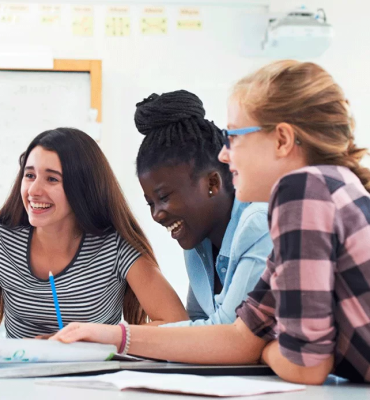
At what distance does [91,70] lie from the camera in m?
3.27

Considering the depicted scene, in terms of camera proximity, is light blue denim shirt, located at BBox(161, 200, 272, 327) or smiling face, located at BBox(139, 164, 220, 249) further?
smiling face, located at BBox(139, 164, 220, 249)

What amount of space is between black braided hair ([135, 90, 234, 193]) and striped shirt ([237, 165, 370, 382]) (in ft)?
2.22

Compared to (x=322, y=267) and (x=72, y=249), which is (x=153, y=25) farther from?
(x=322, y=267)

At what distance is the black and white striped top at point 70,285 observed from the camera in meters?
1.80

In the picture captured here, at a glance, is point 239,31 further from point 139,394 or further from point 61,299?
point 139,394

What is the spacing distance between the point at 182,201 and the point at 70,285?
0.54 meters

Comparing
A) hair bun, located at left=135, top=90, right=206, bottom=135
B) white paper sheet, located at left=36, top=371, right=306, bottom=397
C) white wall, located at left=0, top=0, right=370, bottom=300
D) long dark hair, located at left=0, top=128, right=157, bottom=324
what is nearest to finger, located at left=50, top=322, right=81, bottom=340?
white paper sheet, located at left=36, top=371, right=306, bottom=397

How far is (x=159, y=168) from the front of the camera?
4.88 feet

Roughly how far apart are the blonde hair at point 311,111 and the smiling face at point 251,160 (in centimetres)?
2

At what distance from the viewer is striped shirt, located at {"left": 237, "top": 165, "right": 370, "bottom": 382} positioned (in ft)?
2.61

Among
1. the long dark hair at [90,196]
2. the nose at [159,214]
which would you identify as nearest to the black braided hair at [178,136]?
the nose at [159,214]

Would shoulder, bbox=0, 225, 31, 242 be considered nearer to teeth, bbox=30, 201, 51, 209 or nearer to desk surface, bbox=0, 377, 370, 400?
teeth, bbox=30, 201, 51, 209

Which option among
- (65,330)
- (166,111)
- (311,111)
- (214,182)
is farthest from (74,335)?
(166,111)

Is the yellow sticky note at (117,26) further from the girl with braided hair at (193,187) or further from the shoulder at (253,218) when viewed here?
the shoulder at (253,218)
